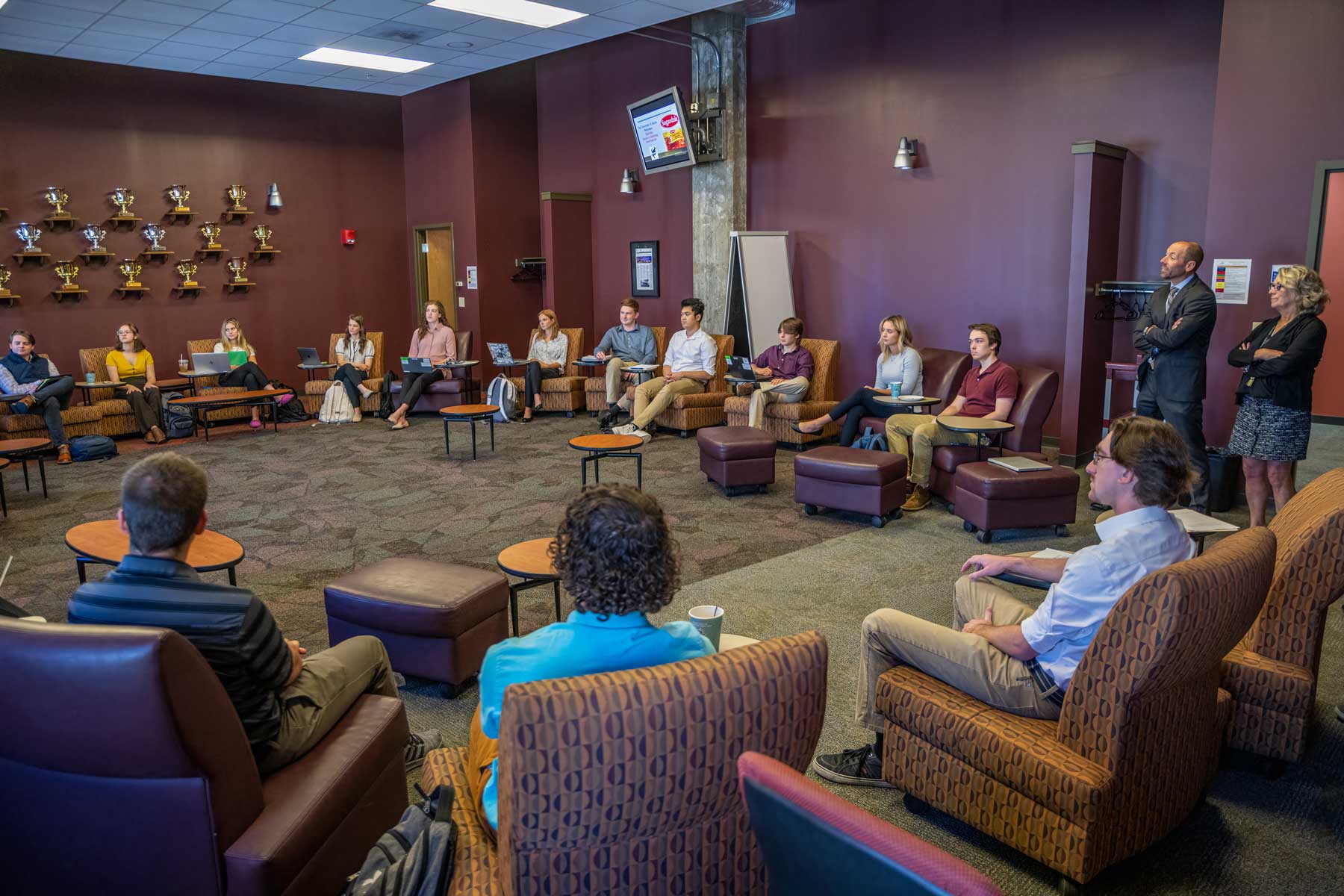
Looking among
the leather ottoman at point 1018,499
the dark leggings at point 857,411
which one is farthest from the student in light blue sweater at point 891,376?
the leather ottoman at point 1018,499

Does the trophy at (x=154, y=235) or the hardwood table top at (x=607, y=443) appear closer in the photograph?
the hardwood table top at (x=607, y=443)

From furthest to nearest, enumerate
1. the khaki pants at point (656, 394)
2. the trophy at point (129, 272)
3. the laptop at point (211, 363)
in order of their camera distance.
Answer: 1. the trophy at point (129, 272)
2. the laptop at point (211, 363)
3. the khaki pants at point (656, 394)

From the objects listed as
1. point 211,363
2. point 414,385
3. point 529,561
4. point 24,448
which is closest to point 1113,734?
point 529,561

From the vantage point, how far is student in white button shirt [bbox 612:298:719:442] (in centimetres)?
820

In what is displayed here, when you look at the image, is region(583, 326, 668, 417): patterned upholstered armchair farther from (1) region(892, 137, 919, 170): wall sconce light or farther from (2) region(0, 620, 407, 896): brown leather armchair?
(2) region(0, 620, 407, 896): brown leather armchair

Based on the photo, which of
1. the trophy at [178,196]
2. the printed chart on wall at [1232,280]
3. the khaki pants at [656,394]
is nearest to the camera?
the printed chart on wall at [1232,280]

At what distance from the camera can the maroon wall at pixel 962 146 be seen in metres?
6.43

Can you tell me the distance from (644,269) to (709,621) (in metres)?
8.07

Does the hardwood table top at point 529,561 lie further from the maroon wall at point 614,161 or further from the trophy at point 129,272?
the trophy at point 129,272

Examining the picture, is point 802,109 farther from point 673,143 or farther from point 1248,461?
point 1248,461

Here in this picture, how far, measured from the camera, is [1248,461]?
504 cm

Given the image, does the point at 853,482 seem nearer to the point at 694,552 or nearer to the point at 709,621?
the point at 694,552

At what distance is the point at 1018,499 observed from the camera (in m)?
5.02

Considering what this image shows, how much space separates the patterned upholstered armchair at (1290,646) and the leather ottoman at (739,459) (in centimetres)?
354
